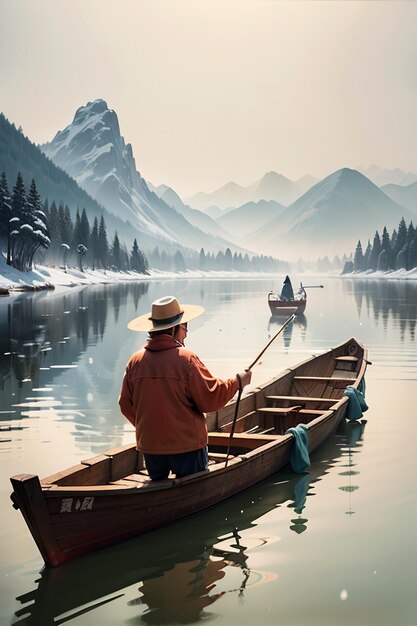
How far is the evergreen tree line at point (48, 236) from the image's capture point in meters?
86.9

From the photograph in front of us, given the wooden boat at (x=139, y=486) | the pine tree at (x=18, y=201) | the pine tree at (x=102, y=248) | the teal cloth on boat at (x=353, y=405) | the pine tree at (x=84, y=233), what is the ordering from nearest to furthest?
1. the wooden boat at (x=139, y=486)
2. the teal cloth on boat at (x=353, y=405)
3. the pine tree at (x=18, y=201)
4. the pine tree at (x=84, y=233)
5. the pine tree at (x=102, y=248)

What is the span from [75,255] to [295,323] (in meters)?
100

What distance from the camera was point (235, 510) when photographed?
9766mm

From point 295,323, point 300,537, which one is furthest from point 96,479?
point 295,323

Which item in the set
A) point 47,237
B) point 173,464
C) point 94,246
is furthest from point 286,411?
point 94,246

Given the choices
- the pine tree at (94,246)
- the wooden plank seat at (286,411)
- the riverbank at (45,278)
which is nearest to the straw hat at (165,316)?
the wooden plank seat at (286,411)

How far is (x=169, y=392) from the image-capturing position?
27.6ft

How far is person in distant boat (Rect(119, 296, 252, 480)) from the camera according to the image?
8398 mm

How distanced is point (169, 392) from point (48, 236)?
9390 cm

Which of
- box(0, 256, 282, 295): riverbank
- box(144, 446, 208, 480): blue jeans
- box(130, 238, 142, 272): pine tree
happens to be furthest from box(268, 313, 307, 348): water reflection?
box(130, 238, 142, 272): pine tree

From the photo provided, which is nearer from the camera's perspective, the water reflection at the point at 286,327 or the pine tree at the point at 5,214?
the water reflection at the point at 286,327

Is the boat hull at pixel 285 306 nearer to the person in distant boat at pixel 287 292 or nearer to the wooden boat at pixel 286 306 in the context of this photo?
the wooden boat at pixel 286 306

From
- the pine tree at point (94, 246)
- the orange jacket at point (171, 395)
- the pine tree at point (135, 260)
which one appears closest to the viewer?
the orange jacket at point (171, 395)

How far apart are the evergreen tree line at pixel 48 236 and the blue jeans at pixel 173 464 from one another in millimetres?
79519
